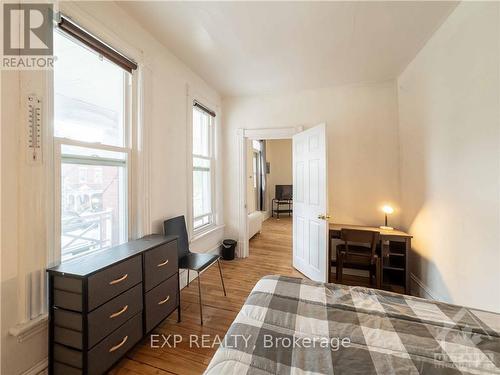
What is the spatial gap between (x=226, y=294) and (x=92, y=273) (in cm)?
158

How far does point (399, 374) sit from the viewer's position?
74 centimetres

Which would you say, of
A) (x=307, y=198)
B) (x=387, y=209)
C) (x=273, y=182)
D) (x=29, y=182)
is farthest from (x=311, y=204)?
(x=273, y=182)

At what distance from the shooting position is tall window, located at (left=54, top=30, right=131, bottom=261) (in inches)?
57.8

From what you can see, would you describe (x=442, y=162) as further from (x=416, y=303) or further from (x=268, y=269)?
(x=268, y=269)

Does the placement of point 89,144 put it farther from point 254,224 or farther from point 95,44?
point 254,224

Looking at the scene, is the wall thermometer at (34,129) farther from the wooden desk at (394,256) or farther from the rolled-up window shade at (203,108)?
the wooden desk at (394,256)

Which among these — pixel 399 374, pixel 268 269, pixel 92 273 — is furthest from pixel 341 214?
pixel 92 273

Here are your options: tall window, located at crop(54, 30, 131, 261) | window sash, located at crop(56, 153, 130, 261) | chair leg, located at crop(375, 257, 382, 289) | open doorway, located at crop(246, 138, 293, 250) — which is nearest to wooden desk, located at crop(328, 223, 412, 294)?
chair leg, located at crop(375, 257, 382, 289)

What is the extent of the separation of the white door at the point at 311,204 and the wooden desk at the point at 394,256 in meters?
0.19

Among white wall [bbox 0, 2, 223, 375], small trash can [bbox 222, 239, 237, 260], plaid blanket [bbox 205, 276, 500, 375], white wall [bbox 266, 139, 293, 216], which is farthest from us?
white wall [bbox 266, 139, 293, 216]

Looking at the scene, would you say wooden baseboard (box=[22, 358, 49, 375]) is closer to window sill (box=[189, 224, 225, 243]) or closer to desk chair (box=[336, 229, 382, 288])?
window sill (box=[189, 224, 225, 243])

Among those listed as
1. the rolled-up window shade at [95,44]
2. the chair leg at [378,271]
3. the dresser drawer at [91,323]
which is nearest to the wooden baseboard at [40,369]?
Result: the dresser drawer at [91,323]

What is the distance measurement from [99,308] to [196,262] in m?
1.02

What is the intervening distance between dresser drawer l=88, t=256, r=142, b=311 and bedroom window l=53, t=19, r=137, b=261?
447 millimetres
